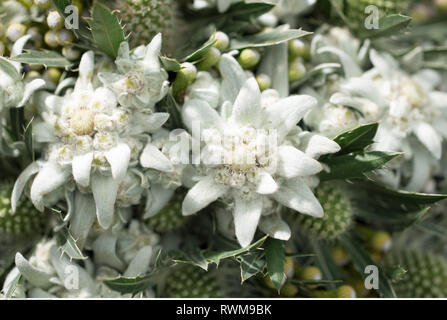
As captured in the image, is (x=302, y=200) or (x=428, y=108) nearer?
(x=302, y=200)

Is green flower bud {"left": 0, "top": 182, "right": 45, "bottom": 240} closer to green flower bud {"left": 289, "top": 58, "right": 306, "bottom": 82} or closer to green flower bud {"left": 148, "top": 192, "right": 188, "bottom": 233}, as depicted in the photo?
green flower bud {"left": 148, "top": 192, "right": 188, "bottom": 233}

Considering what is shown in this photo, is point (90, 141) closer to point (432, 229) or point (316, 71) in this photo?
point (316, 71)

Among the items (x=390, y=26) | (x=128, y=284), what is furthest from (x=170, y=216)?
(x=390, y=26)

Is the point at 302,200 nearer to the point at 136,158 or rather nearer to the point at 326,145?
the point at 326,145

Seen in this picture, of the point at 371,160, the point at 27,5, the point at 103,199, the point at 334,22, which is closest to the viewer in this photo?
the point at 103,199

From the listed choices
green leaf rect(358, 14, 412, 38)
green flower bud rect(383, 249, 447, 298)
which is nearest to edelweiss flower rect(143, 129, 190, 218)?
green leaf rect(358, 14, 412, 38)
